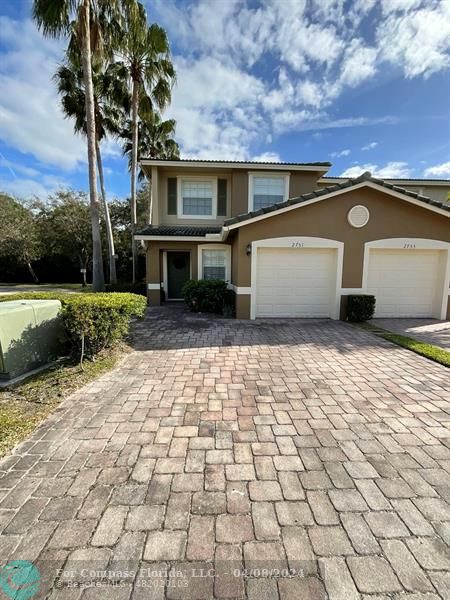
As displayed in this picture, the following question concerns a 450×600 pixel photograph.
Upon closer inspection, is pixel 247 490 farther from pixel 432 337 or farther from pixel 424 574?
pixel 432 337

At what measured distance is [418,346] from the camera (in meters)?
5.84

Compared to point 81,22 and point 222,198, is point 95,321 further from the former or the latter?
point 81,22

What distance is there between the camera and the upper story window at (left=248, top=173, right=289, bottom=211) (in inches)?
464

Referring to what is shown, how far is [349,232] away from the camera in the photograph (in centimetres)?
823

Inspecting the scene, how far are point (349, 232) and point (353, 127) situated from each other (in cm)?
795

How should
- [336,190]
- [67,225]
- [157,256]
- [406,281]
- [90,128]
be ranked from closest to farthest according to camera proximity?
[336,190] → [406,281] → [90,128] → [157,256] → [67,225]

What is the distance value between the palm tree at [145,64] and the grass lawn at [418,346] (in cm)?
1385

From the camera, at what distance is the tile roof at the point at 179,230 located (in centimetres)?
1090

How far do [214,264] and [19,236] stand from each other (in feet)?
62.6

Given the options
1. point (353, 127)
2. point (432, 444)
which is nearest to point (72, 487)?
point (432, 444)

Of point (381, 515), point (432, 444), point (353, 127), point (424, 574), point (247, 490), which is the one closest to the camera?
point (424, 574)

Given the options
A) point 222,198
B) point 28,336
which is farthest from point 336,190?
point 28,336

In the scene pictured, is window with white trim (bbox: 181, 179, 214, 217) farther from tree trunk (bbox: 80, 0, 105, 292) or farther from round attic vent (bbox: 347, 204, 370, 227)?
round attic vent (bbox: 347, 204, 370, 227)

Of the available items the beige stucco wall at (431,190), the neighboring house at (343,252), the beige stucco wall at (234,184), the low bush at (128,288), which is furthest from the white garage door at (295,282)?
the low bush at (128,288)
